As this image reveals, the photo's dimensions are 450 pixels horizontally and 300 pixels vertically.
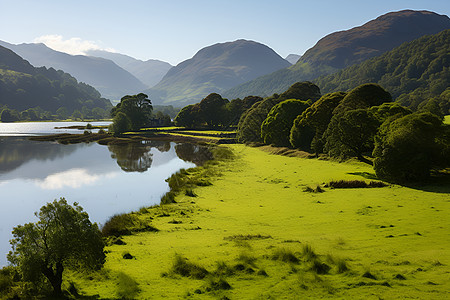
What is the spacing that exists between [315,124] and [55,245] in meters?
56.4

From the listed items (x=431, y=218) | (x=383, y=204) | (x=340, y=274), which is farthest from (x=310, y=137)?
(x=340, y=274)

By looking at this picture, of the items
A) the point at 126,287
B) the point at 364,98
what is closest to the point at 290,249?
the point at 126,287

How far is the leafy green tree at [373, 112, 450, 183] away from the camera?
3281 centimetres

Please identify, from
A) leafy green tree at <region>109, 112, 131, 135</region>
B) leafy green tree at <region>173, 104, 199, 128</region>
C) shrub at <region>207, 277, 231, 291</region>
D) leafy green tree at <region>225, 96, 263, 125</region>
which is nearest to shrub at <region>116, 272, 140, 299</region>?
shrub at <region>207, 277, 231, 291</region>

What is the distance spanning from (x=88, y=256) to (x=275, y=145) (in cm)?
7203

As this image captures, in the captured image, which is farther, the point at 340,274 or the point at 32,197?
the point at 32,197

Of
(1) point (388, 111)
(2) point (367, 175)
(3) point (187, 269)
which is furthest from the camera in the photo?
(1) point (388, 111)

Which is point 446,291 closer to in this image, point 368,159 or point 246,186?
point 246,186

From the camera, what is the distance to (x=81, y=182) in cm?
4644

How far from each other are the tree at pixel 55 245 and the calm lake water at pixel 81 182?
28.0 feet

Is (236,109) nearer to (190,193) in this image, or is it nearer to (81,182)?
(81,182)

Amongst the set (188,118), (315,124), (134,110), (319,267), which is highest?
(134,110)

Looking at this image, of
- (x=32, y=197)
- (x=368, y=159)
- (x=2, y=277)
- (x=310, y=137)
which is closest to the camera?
(x=2, y=277)

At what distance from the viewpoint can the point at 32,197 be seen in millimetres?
37031
